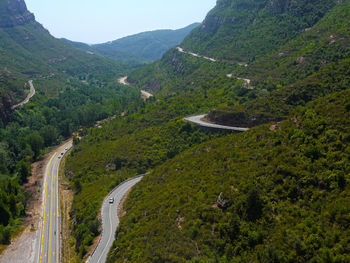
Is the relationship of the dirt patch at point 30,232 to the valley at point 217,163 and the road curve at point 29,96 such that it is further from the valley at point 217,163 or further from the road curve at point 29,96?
the road curve at point 29,96

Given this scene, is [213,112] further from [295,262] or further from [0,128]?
[0,128]

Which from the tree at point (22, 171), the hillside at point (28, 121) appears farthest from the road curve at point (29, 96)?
the tree at point (22, 171)

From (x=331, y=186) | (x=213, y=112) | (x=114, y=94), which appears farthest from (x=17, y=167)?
(x=114, y=94)

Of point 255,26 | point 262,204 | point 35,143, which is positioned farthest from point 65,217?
point 255,26

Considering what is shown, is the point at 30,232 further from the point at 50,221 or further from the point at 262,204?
the point at 262,204

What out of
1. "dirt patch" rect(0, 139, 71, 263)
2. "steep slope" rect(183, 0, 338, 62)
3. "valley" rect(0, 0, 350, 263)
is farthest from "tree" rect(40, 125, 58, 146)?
"steep slope" rect(183, 0, 338, 62)
